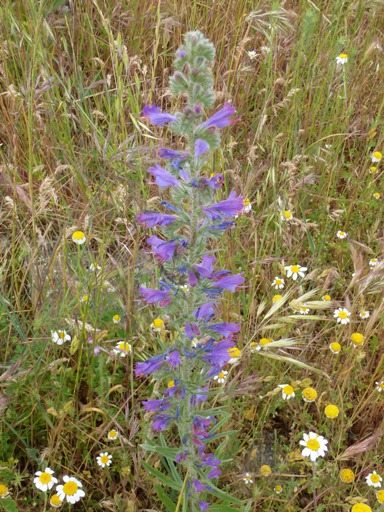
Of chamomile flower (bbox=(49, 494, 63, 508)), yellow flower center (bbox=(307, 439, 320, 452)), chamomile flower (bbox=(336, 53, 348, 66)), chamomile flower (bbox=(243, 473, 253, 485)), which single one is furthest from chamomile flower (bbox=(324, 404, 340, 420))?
chamomile flower (bbox=(336, 53, 348, 66))

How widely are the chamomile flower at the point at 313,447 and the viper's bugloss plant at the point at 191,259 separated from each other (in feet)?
1.19

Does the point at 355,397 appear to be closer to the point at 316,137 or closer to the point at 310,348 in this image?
Result: the point at 310,348

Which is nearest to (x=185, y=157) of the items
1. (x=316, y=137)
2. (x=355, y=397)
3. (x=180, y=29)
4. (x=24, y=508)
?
(x=24, y=508)

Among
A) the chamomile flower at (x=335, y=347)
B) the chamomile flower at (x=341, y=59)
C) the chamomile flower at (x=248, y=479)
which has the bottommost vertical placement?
the chamomile flower at (x=248, y=479)

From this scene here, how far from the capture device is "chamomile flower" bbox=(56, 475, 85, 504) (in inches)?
74.4

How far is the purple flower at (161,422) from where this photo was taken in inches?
68.0

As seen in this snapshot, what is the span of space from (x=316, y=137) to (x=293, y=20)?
3.12 feet

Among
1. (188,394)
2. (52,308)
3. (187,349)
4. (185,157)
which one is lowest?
(52,308)

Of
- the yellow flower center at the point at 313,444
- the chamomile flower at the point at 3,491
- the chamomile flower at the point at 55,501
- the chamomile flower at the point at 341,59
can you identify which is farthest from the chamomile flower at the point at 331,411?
the chamomile flower at the point at 341,59

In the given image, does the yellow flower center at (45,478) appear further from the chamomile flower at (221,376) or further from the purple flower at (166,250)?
the purple flower at (166,250)

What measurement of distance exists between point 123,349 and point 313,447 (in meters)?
0.84

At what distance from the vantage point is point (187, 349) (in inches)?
64.7

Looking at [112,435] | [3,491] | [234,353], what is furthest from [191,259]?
[3,491]

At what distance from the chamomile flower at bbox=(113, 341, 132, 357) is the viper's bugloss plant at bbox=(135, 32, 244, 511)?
0.37 meters
